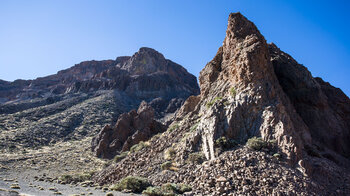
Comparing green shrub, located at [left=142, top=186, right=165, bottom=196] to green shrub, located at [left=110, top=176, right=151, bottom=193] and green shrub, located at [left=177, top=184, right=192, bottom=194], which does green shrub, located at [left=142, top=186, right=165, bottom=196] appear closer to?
green shrub, located at [left=110, top=176, right=151, bottom=193]

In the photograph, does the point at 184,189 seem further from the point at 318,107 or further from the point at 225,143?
the point at 318,107

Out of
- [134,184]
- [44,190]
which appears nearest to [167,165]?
[134,184]

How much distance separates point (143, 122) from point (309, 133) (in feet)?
101

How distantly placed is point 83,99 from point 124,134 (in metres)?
55.0

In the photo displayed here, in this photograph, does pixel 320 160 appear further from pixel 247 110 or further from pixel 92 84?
pixel 92 84

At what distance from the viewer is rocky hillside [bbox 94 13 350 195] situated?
13773 mm

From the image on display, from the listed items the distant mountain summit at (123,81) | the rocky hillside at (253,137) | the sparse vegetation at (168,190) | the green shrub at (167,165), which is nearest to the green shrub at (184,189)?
the sparse vegetation at (168,190)

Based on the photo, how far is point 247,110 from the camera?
18016 mm

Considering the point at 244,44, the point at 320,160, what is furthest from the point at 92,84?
the point at 320,160

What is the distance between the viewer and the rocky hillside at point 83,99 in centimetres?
5616

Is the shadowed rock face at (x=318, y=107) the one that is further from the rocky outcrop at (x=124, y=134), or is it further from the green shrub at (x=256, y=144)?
the rocky outcrop at (x=124, y=134)

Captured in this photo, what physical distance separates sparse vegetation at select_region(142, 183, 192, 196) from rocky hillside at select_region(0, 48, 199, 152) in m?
39.4

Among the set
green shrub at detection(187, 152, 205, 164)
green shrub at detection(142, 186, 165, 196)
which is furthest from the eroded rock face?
green shrub at detection(142, 186, 165, 196)

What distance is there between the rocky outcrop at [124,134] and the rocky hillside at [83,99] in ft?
55.9
